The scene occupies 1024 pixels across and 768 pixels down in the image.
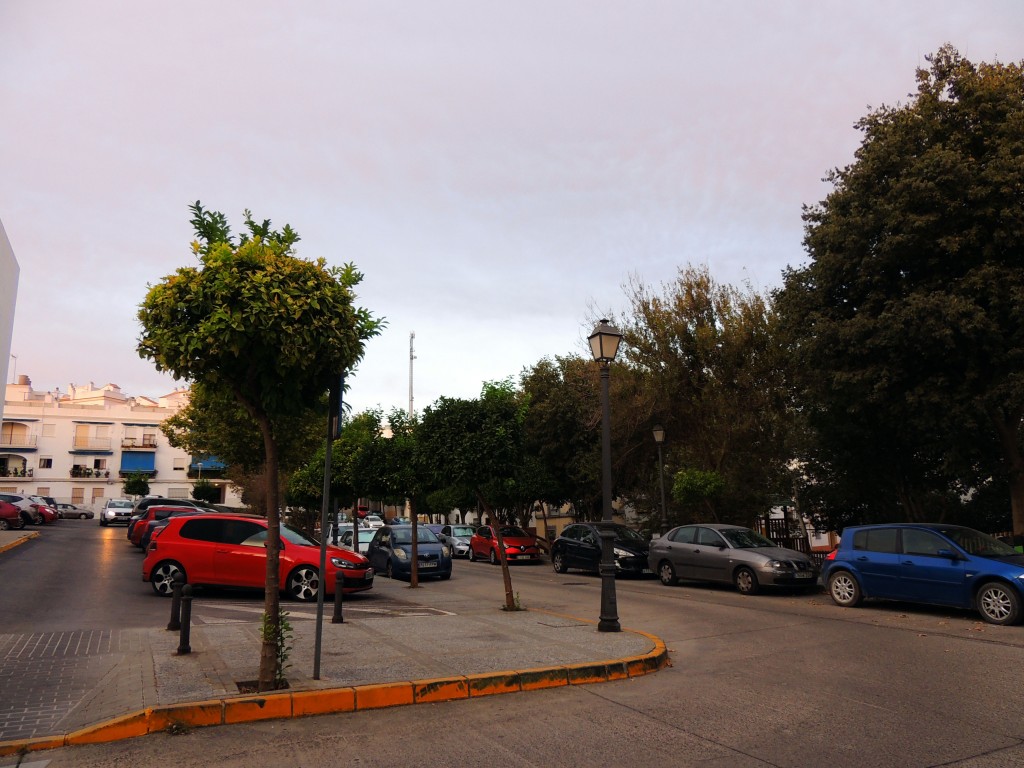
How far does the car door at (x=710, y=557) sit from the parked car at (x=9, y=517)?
1312 inches

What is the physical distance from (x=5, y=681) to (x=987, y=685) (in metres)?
9.69

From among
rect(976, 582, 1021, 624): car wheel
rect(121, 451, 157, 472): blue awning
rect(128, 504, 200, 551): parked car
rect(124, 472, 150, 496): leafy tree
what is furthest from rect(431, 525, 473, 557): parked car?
rect(121, 451, 157, 472): blue awning

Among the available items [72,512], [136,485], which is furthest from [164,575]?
[136,485]

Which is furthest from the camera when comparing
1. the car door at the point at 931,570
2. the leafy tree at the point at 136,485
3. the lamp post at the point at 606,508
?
the leafy tree at the point at 136,485

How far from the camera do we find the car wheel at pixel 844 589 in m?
13.2

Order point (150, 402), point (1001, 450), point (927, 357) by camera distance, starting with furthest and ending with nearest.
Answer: point (150, 402) < point (1001, 450) < point (927, 357)

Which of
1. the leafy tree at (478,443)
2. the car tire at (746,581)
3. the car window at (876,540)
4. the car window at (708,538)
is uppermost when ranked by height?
the leafy tree at (478,443)

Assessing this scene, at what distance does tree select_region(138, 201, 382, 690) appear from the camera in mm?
6109

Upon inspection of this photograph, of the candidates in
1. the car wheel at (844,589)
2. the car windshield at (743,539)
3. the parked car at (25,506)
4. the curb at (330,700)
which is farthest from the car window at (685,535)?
the parked car at (25,506)

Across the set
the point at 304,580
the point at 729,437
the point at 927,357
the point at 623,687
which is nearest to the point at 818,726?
the point at 623,687

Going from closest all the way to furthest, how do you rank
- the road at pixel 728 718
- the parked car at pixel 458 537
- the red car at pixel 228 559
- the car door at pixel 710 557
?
the road at pixel 728 718, the red car at pixel 228 559, the car door at pixel 710 557, the parked car at pixel 458 537

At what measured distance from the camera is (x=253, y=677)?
6918mm

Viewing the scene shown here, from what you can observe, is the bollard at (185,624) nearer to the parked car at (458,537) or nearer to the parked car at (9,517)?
the parked car at (458,537)

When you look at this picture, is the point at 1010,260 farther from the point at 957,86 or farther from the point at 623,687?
the point at 623,687
